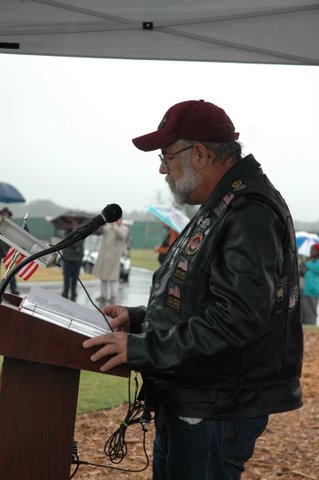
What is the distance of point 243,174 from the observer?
2367 millimetres

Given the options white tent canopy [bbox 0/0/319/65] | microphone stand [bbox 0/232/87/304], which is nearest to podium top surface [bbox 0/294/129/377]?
microphone stand [bbox 0/232/87/304]

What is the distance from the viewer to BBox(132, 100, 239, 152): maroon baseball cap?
94.0 inches

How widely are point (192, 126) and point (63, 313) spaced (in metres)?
0.83

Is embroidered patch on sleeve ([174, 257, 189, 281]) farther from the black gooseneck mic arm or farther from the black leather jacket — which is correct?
the black gooseneck mic arm

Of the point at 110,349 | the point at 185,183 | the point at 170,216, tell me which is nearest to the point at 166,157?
the point at 185,183

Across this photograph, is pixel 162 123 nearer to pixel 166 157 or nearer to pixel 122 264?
pixel 166 157

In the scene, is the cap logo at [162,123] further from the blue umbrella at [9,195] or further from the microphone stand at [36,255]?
the blue umbrella at [9,195]

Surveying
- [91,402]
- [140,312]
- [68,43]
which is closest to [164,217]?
[91,402]

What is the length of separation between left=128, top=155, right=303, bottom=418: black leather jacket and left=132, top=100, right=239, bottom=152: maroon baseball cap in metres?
0.15

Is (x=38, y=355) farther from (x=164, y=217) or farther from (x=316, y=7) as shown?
(x=164, y=217)

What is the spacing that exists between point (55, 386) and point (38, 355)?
0.26 meters

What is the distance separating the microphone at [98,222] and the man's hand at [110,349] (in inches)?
15.6

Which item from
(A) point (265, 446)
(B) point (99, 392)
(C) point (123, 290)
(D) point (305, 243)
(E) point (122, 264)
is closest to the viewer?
(A) point (265, 446)

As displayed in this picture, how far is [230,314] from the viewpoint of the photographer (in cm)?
211
